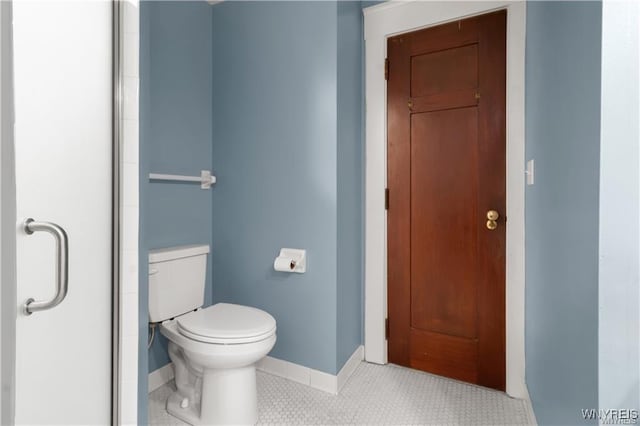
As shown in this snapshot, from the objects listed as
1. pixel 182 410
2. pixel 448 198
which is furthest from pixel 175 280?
pixel 448 198

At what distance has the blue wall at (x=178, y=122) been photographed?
1839 mm

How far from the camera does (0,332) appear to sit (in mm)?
340

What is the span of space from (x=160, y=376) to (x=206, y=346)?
2.20 ft

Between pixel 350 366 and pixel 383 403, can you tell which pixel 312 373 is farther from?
pixel 383 403

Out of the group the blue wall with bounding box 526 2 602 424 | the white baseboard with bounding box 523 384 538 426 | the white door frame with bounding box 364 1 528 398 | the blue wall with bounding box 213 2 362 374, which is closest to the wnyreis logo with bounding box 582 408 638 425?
the blue wall with bounding box 526 2 602 424

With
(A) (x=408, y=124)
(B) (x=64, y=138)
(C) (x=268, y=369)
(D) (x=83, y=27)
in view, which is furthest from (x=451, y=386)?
(D) (x=83, y=27)

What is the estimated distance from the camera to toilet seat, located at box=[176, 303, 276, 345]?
57.1 inches

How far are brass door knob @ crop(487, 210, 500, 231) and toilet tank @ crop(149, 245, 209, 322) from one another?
1532mm

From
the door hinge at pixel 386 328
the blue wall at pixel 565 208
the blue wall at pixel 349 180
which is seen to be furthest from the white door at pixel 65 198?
the door hinge at pixel 386 328

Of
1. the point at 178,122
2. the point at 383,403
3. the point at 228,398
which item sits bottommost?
the point at 383,403

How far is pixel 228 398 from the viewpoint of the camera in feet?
4.98

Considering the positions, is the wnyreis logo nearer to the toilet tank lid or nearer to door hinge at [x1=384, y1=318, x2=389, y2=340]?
door hinge at [x1=384, y1=318, x2=389, y2=340]

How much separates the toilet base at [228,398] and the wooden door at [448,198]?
0.94m

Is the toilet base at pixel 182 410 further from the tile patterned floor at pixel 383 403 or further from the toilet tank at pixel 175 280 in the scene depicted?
the toilet tank at pixel 175 280
